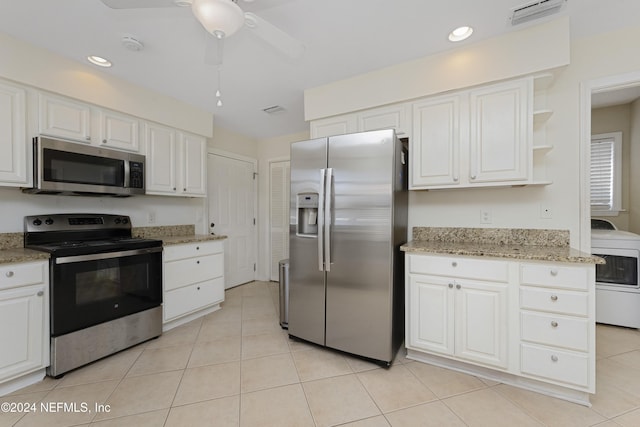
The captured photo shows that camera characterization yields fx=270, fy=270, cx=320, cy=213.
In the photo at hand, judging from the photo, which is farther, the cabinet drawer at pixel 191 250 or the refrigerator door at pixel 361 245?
the cabinet drawer at pixel 191 250

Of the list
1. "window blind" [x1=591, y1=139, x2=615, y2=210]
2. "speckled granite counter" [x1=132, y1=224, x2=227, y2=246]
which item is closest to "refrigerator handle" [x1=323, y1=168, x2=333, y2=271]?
"speckled granite counter" [x1=132, y1=224, x2=227, y2=246]

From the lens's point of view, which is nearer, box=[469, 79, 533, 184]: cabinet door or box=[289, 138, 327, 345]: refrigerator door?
box=[469, 79, 533, 184]: cabinet door

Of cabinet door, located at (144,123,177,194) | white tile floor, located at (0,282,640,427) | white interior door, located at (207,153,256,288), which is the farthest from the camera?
white interior door, located at (207,153,256,288)

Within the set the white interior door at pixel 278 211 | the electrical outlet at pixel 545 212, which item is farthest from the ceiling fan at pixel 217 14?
the white interior door at pixel 278 211

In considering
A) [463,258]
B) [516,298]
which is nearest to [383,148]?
[463,258]

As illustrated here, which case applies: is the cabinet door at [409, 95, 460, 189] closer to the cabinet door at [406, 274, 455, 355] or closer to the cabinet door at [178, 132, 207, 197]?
the cabinet door at [406, 274, 455, 355]

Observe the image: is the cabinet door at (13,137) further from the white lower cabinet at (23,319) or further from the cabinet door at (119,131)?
the white lower cabinet at (23,319)

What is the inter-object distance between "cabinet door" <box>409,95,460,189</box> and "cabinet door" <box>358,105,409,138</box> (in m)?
0.09

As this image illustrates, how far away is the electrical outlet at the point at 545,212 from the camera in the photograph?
2145 millimetres

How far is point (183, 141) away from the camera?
122 inches

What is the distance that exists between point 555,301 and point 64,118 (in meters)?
3.83

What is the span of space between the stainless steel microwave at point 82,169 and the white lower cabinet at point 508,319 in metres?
2.62

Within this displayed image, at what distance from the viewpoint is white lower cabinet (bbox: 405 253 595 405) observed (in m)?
1.62

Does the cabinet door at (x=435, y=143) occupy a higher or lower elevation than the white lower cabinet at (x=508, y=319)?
higher
